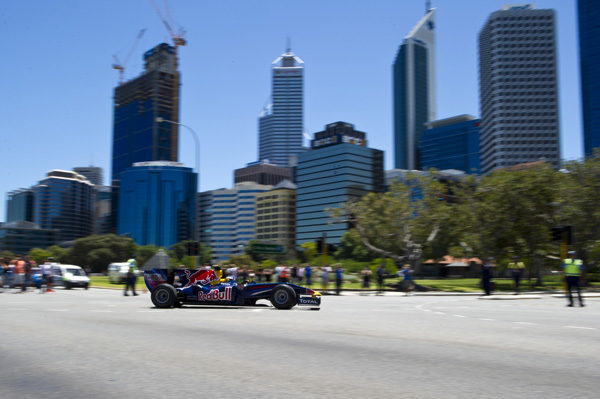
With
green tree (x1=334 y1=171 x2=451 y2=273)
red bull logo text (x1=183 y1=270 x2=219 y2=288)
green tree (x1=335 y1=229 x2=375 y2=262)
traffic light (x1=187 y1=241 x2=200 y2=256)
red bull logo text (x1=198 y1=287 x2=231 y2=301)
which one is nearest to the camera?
red bull logo text (x1=198 y1=287 x2=231 y2=301)

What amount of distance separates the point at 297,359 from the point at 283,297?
28.8 feet

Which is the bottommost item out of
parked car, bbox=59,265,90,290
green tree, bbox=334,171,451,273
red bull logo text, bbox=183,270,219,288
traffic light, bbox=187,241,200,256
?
parked car, bbox=59,265,90,290

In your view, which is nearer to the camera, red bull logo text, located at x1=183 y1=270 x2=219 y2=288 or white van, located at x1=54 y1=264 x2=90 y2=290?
red bull logo text, located at x1=183 y1=270 x2=219 y2=288

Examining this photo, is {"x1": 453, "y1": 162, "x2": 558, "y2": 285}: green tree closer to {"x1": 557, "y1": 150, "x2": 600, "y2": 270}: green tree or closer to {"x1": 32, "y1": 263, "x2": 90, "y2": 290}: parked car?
{"x1": 557, "y1": 150, "x2": 600, "y2": 270}: green tree

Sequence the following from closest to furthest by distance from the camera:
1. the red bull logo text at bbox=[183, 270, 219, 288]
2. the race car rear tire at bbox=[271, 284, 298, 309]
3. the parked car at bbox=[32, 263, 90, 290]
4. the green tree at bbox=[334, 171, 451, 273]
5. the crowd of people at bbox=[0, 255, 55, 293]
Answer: the race car rear tire at bbox=[271, 284, 298, 309] → the red bull logo text at bbox=[183, 270, 219, 288] → the crowd of people at bbox=[0, 255, 55, 293] → the parked car at bbox=[32, 263, 90, 290] → the green tree at bbox=[334, 171, 451, 273]

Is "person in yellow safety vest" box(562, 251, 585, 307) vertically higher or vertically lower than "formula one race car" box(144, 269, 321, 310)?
higher

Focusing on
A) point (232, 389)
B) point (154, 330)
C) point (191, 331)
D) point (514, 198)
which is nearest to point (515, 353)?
point (232, 389)

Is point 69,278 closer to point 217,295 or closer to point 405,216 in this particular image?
point 217,295

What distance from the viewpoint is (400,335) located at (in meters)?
9.52

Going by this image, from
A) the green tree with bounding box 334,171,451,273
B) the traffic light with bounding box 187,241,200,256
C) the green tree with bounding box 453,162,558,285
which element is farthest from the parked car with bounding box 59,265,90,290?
the green tree with bounding box 453,162,558,285

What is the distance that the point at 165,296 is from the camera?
16.2 m

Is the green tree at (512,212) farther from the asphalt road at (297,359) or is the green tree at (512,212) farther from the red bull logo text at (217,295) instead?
the asphalt road at (297,359)

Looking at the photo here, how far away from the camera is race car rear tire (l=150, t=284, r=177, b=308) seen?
16.1m

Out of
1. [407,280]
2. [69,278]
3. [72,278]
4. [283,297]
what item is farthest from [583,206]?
[69,278]
